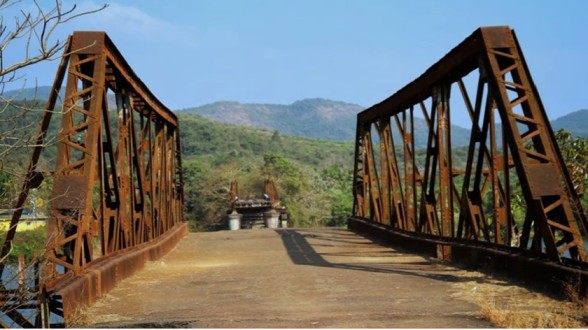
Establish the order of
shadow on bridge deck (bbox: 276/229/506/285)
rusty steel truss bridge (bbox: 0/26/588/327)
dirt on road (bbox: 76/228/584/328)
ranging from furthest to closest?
1. shadow on bridge deck (bbox: 276/229/506/285)
2. rusty steel truss bridge (bbox: 0/26/588/327)
3. dirt on road (bbox: 76/228/584/328)

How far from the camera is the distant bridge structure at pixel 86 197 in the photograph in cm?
805

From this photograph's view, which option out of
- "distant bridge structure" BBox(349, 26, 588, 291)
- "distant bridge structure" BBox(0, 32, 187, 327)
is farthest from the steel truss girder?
"distant bridge structure" BBox(0, 32, 187, 327)

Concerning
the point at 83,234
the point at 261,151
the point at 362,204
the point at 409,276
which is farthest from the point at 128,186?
the point at 261,151

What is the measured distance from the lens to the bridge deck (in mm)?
7906

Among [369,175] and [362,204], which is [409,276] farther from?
[362,204]

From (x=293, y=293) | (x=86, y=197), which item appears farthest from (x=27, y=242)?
(x=293, y=293)

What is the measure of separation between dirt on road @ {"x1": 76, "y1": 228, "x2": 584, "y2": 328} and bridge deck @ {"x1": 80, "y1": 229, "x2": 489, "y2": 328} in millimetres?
11

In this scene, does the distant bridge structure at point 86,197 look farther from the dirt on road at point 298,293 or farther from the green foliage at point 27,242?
the dirt on road at point 298,293

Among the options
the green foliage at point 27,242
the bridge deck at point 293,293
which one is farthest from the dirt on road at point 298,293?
the green foliage at point 27,242

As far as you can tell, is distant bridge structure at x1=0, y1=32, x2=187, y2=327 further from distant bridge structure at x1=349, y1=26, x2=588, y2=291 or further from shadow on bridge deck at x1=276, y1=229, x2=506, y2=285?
distant bridge structure at x1=349, y1=26, x2=588, y2=291

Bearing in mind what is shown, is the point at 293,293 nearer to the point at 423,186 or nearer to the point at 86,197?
the point at 86,197

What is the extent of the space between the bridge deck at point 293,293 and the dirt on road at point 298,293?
1 centimetres

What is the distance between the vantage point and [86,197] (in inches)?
392

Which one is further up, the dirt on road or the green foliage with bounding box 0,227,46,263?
the green foliage with bounding box 0,227,46,263
